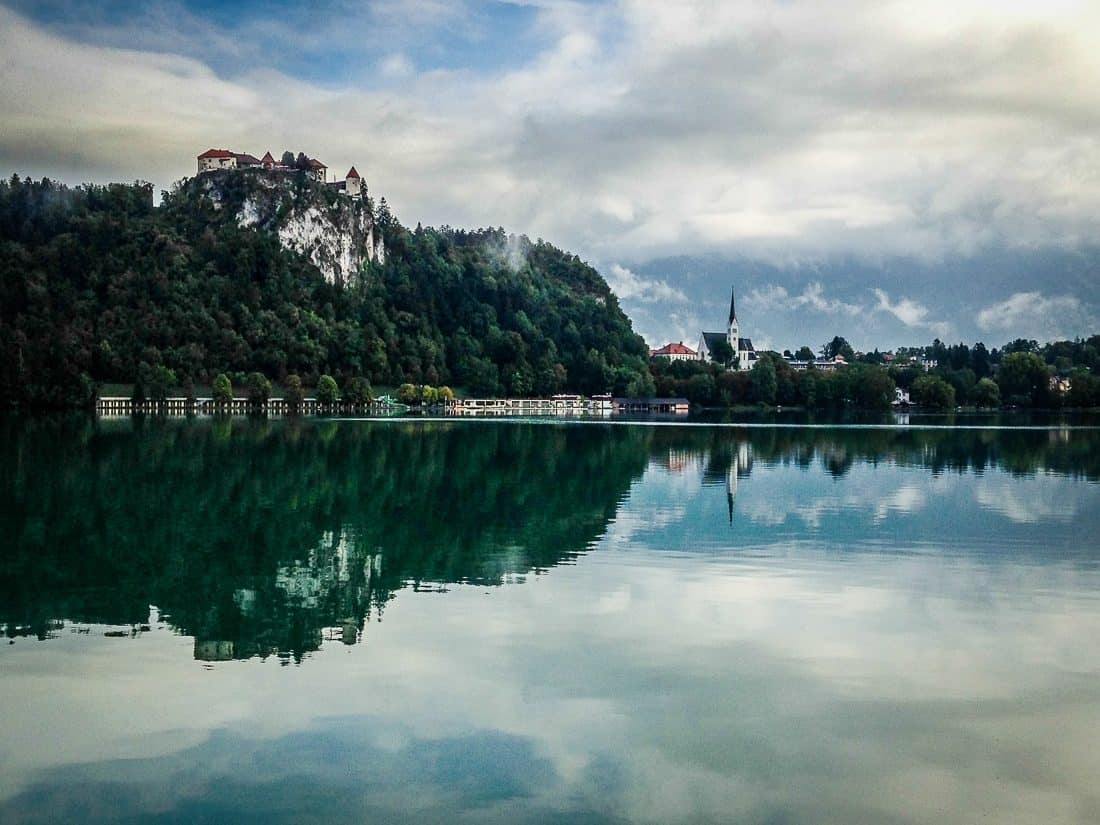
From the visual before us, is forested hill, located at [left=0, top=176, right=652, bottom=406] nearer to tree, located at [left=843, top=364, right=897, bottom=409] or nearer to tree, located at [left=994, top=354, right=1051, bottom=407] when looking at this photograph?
tree, located at [left=843, top=364, right=897, bottom=409]

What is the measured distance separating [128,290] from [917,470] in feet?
407

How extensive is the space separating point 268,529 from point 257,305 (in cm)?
13452

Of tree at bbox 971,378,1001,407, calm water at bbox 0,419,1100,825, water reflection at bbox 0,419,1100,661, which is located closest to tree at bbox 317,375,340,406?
water reflection at bbox 0,419,1100,661

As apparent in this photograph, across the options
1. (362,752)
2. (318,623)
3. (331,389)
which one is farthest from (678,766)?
(331,389)

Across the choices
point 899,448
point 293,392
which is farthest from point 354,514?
point 293,392

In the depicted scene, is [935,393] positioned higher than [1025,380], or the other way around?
[1025,380]

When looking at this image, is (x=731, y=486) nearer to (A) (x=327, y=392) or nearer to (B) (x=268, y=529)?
(B) (x=268, y=529)

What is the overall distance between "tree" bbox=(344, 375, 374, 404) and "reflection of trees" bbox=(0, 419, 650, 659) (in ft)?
288

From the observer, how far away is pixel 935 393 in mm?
155000

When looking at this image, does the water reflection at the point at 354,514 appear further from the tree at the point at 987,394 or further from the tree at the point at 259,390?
the tree at the point at 987,394

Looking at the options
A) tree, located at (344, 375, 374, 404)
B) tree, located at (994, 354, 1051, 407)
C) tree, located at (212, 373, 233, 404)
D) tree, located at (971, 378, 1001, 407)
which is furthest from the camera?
tree, located at (994, 354, 1051, 407)

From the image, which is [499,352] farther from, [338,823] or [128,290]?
[338,823]

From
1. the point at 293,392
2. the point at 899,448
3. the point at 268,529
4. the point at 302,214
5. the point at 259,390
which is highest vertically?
the point at 302,214

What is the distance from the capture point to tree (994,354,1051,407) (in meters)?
154
